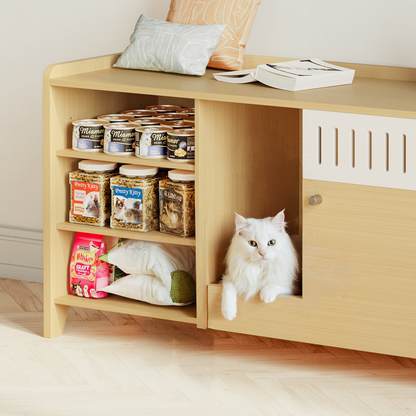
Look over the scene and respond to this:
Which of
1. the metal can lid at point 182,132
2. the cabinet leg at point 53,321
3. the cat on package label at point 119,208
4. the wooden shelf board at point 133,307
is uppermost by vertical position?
the metal can lid at point 182,132

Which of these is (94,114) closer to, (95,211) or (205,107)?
(95,211)

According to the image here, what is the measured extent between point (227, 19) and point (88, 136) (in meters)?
0.54

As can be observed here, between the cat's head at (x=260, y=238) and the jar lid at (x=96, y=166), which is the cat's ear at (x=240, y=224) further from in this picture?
the jar lid at (x=96, y=166)

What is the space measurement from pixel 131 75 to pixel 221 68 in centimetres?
29

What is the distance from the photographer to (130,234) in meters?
1.93

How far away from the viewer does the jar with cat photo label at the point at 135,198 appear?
191 cm

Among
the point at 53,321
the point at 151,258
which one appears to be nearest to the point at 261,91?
the point at 151,258

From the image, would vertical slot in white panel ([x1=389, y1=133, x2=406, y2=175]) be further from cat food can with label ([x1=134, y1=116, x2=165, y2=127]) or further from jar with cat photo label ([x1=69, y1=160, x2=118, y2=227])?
jar with cat photo label ([x1=69, y1=160, x2=118, y2=227])

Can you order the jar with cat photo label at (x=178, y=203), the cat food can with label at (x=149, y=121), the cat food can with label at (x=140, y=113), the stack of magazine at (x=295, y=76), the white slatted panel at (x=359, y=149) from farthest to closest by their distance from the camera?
1. the cat food can with label at (x=140, y=113)
2. the cat food can with label at (x=149, y=121)
3. the jar with cat photo label at (x=178, y=203)
4. the stack of magazine at (x=295, y=76)
5. the white slatted panel at (x=359, y=149)

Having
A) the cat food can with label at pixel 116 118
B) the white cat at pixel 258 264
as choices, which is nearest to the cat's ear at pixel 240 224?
the white cat at pixel 258 264

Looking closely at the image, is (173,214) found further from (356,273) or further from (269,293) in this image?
(356,273)

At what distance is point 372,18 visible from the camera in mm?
2055

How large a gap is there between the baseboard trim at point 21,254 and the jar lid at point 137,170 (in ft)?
2.57


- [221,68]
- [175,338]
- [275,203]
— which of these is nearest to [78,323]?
[175,338]
